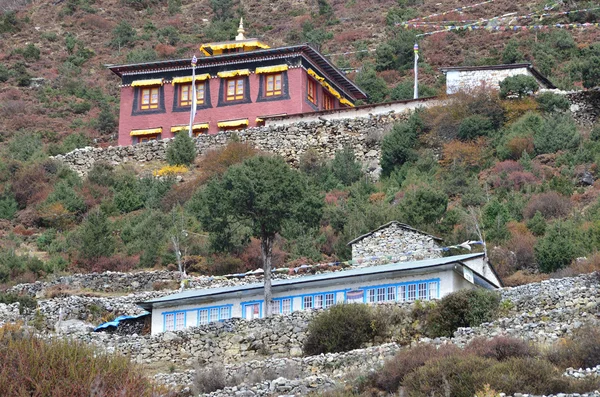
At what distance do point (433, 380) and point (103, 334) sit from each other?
15308 millimetres

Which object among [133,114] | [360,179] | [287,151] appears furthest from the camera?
[133,114]

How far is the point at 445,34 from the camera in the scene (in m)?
96.2

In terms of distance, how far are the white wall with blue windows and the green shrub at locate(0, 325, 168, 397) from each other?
1135 centimetres

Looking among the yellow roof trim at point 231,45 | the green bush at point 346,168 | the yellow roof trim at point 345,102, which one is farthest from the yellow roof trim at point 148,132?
the green bush at point 346,168

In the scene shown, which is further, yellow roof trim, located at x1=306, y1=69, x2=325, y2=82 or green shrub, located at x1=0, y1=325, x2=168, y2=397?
yellow roof trim, located at x1=306, y1=69, x2=325, y2=82

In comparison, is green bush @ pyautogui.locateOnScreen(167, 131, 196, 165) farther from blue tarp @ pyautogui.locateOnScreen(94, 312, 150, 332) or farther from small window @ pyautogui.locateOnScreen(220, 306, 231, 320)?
small window @ pyautogui.locateOnScreen(220, 306, 231, 320)

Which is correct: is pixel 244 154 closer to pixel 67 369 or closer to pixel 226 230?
pixel 226 230

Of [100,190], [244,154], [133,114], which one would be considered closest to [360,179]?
[244,154]

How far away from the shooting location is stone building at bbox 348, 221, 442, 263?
43.2 metres

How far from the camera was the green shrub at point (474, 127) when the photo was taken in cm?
5909

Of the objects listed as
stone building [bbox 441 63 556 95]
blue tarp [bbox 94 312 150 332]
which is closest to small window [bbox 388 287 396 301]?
blue tarp [bbox 94 312 150 332]

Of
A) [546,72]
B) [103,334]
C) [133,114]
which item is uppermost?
[546,72]

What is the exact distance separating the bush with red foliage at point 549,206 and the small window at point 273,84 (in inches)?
867

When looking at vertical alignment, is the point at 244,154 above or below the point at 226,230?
above
